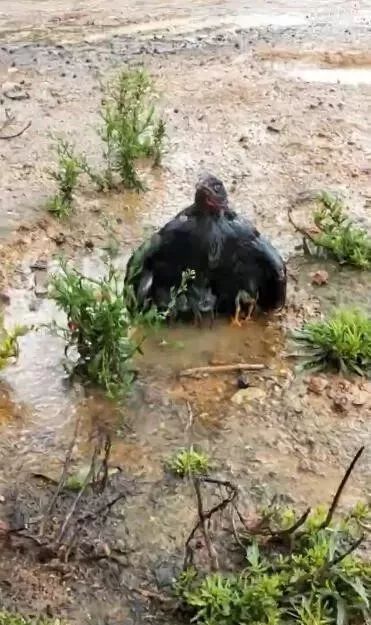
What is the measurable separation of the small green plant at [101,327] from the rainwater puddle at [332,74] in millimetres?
4054

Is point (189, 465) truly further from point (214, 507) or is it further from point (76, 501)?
point (76, 501)

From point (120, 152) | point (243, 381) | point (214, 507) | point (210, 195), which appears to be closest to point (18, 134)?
point (120, 152)

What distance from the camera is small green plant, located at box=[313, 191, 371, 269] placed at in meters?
5.62

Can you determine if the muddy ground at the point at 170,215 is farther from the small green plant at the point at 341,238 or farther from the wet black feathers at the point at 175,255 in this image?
the wet black feathers at the point at 175,255

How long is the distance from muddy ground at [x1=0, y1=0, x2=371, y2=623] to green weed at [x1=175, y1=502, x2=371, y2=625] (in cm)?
20

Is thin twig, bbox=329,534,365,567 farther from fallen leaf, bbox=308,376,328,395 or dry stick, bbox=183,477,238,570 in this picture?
fallen leaf, bbox=308,376,328,395

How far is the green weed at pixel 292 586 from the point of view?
342cm

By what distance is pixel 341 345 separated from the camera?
4.82 m

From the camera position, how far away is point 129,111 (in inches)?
257

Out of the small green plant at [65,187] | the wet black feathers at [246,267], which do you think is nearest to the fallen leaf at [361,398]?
the wet black feathers at [246,267]

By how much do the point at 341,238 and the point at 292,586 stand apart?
2.55 meters

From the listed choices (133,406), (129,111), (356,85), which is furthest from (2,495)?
(356,85)

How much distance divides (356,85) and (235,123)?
1.28 meters

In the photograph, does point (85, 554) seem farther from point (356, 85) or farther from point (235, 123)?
point (356, 85)
